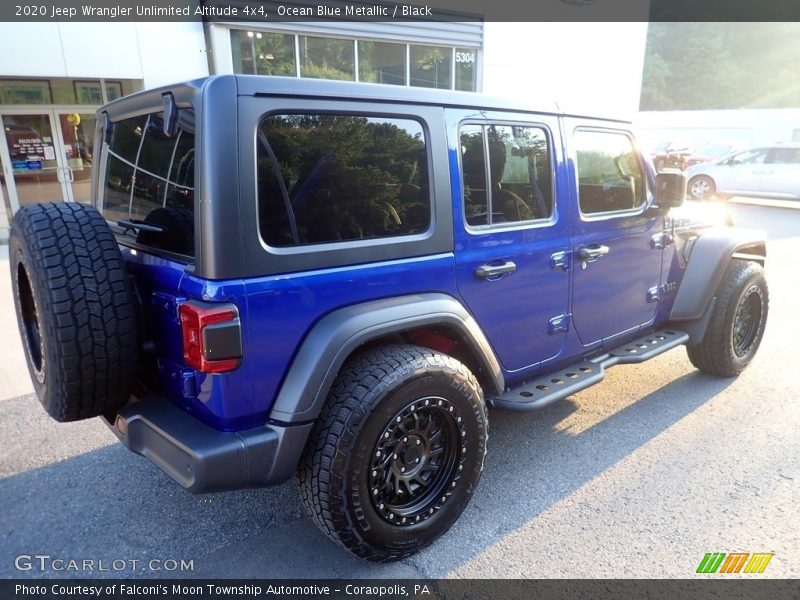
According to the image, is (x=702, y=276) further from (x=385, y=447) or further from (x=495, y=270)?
(x=385, y=447)

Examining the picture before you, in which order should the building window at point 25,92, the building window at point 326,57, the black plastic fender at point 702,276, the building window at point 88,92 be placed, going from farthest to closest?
the building window at point 326,57
the building window at point 88,92
the building window at point 25,92
the black plastic fender at point 702,276

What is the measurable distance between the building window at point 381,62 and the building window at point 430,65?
292 millimetres

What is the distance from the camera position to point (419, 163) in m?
2.54

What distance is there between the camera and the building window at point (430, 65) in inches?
516

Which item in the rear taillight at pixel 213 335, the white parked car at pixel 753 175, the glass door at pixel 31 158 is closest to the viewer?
the rear taillight at pixel 213 335

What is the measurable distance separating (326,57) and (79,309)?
1104 centimetres

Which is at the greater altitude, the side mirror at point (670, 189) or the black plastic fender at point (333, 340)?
the side mirror at point (670, 189)

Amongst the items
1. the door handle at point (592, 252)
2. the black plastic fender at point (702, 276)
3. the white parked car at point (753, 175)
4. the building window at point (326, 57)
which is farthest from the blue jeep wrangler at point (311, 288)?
the white parked car at point (753, 175)

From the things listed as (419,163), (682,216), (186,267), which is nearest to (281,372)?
(186,267)

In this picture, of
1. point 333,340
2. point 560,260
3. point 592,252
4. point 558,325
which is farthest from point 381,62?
point 333,340

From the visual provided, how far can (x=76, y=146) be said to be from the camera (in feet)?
35.8

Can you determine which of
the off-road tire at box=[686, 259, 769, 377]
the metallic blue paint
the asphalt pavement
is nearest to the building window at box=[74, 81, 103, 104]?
the asphalt pavement

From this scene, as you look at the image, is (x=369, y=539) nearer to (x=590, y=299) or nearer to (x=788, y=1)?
(x=590, y=299)

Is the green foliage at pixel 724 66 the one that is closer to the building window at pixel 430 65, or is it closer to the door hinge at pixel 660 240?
the building window at pixel 430 65
